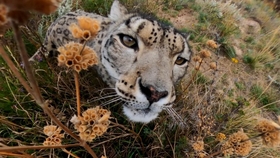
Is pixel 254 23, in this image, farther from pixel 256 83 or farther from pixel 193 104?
pixel 193 104

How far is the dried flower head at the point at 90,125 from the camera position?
1119 millimetres

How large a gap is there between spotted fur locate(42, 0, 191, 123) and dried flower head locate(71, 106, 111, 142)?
2.52 feet

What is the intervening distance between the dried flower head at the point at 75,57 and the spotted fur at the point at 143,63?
83 cm

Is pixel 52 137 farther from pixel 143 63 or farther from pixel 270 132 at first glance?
pixel 270 132

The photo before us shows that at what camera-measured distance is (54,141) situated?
4.28ft

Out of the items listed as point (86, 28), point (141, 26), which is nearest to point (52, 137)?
point (86, 28)

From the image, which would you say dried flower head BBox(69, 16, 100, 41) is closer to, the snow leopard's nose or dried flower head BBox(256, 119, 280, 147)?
the snow leopard's nose

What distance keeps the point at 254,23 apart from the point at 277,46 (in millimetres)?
1020

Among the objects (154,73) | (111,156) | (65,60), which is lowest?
(111,156)

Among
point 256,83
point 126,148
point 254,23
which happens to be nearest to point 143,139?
point 126,148

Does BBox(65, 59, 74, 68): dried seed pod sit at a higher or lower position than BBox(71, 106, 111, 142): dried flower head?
higher

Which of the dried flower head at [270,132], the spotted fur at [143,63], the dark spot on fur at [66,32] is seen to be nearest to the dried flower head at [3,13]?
the spotted fur at [143,63]

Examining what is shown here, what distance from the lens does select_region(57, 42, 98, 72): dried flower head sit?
1052mm

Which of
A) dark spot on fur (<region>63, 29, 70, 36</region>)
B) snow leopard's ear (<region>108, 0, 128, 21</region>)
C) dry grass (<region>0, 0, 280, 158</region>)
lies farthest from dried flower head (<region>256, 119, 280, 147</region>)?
dark spot on fur (<region>63, 29, 70, 36</region>)
